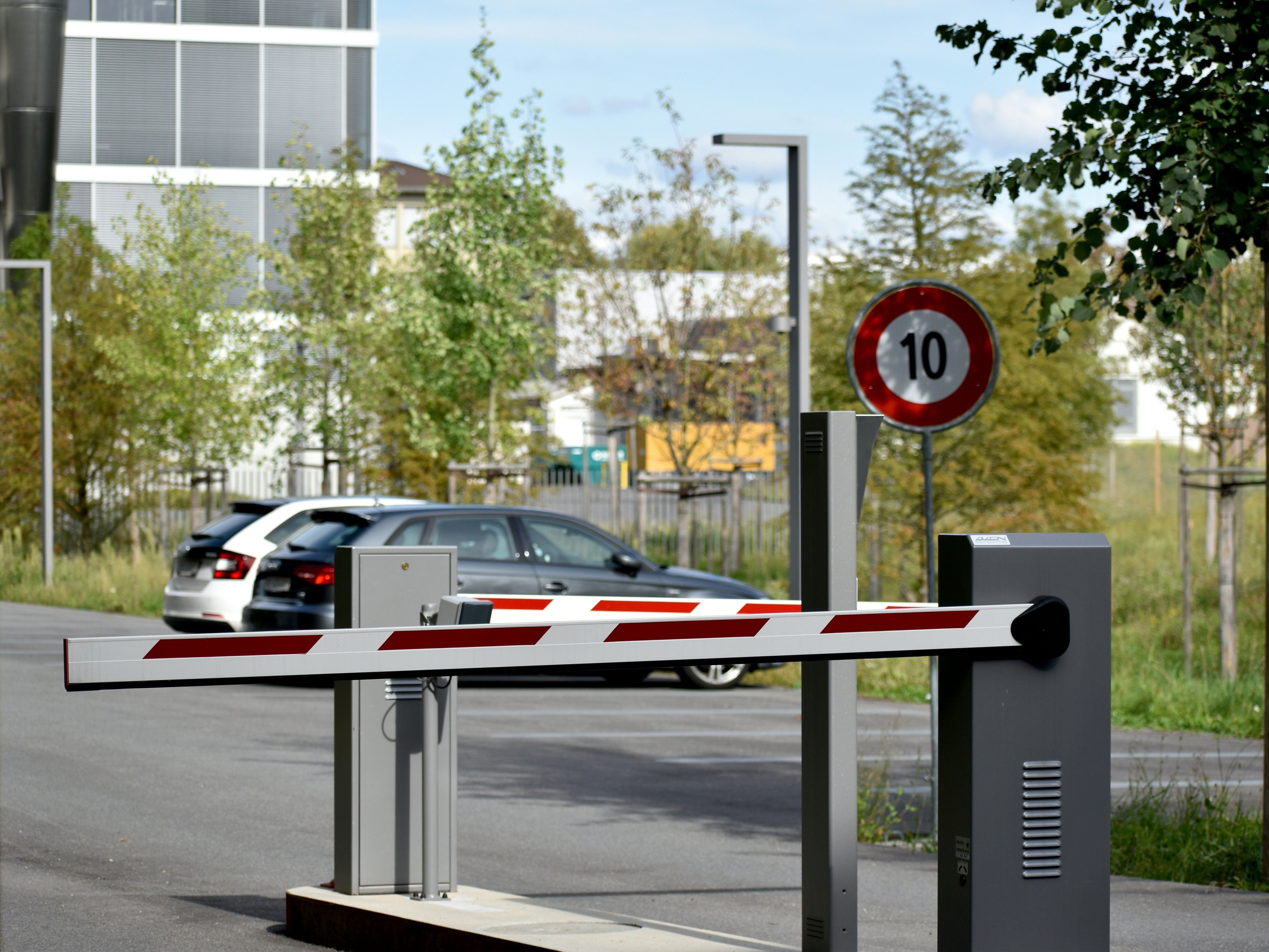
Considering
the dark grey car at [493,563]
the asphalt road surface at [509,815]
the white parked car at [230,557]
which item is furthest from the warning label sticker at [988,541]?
the white parked car at [230,557]

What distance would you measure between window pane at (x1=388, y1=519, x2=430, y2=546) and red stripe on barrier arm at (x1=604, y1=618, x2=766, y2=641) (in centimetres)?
1100

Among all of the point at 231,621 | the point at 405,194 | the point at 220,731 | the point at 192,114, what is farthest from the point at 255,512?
the point at 405,194

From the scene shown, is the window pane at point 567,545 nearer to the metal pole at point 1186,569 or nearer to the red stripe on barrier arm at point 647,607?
the metal pole at point 1186,569

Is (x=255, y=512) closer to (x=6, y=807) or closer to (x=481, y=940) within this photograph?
(x=6, y=807)

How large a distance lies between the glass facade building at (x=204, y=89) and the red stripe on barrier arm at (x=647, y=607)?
43769 mm

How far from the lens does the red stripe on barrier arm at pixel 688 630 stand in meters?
3.43

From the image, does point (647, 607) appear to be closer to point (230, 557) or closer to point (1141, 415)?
point (230, 557)

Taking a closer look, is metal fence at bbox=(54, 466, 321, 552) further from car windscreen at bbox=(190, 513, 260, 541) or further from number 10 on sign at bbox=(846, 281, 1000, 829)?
number 10 on sign at bbox=(846, 281, 1000, 829)

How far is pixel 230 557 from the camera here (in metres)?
15.4

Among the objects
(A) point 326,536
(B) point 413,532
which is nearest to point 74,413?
(A) point 326,536

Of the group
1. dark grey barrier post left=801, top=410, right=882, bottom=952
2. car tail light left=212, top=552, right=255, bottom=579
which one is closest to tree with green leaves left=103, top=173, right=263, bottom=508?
car tail light left=212, top=552, right=255, bottom=579

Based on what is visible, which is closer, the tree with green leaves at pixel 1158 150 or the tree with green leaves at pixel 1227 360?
the tree with green leaves at pixel 1158 150

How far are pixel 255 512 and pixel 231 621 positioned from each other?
1.17m

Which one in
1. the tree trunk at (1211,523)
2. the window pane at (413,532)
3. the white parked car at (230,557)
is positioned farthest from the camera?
the tree trunk at (1211,523)
